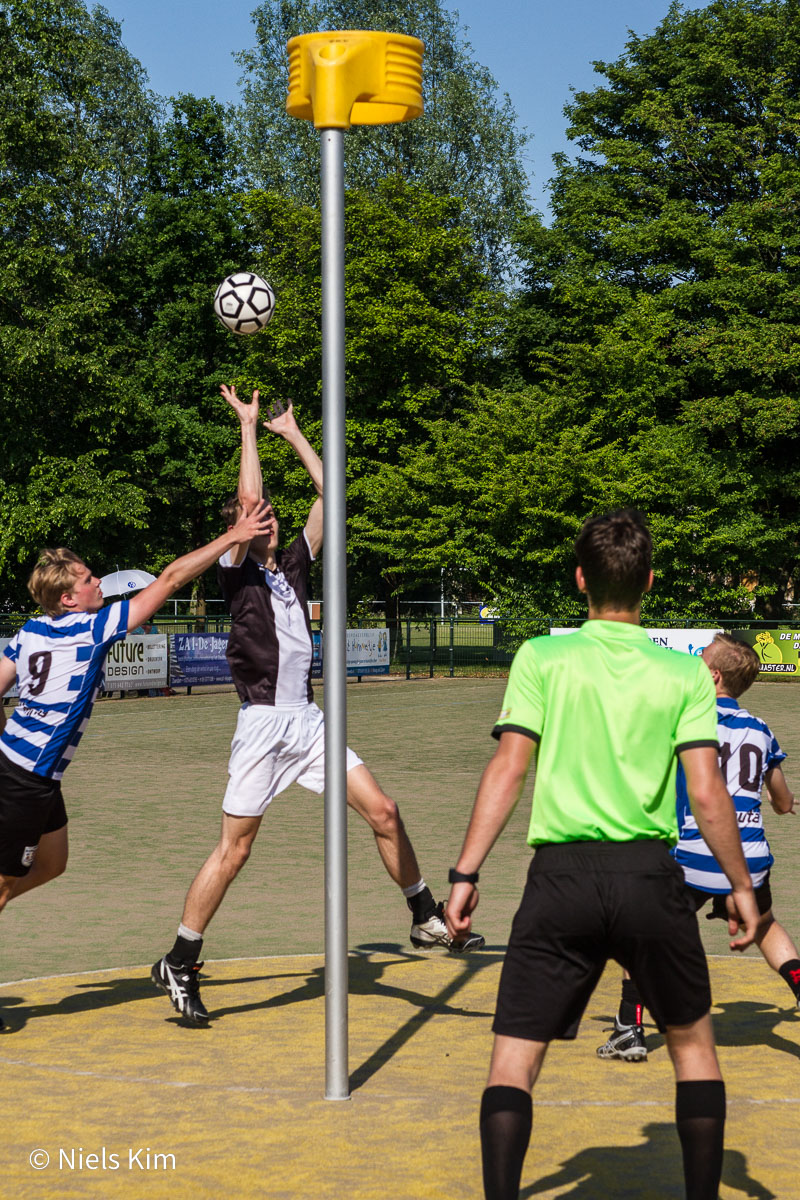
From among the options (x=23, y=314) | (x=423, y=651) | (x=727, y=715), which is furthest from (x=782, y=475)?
(x=727, y=715)

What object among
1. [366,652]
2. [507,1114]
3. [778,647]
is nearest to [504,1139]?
[507,1114]

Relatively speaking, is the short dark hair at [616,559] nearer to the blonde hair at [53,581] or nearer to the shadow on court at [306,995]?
the shadow on court at [306,995]

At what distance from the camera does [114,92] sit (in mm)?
49125

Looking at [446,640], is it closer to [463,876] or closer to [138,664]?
[138,664]

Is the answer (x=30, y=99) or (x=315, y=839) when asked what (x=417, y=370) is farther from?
(x=315, y=839)

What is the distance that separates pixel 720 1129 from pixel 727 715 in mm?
2284

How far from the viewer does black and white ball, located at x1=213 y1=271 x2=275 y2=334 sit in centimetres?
755

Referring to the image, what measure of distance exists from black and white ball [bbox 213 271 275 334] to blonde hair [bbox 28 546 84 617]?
2000 millimetres

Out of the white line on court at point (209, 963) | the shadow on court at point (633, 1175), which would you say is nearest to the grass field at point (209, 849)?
the white line on court at point (209, 963)

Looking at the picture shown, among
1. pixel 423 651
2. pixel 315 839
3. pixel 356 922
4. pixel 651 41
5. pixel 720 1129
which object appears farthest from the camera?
pixel 651 41

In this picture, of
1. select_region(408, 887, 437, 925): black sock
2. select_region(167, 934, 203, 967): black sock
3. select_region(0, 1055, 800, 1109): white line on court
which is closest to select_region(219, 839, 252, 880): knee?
select_region(167, 934, 203, 967): black sock

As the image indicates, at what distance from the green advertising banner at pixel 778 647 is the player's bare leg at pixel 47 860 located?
2777 centimetres

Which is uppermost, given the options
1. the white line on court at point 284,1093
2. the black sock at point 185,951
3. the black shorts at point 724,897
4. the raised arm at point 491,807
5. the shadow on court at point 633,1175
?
the raised arm at point 491,807

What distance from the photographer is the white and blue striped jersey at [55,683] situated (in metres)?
5.86
